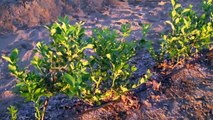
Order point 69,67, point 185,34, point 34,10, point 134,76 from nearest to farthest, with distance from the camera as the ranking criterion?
point 69,67, point 185,34, point 134,76, point 34,10

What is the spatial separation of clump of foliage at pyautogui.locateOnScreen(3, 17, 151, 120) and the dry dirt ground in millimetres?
289

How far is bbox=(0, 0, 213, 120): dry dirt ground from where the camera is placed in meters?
3.44

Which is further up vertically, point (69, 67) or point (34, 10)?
point (34, 10)

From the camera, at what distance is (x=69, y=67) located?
2936mm

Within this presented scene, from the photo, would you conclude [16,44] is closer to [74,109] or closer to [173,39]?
[74,109]

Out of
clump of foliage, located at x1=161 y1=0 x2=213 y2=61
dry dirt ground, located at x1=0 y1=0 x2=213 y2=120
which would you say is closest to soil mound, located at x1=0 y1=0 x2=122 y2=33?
dry dirt ground, located at x1=0 y1=0 x2=213 y2=120

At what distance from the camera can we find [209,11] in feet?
14.0

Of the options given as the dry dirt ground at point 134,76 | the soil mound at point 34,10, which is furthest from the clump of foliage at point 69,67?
the soil mound at point 34,10

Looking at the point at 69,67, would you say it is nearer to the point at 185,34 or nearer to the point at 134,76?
the point at 134,76

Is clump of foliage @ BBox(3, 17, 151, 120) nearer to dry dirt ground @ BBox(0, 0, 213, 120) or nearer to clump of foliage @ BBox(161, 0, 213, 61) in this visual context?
dry dirt ground @ BBox(0, 0, 213, 120)

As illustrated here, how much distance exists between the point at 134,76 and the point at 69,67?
1.35m

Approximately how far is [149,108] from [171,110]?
234 mm

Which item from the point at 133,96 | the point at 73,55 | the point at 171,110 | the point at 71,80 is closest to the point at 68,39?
the point at 73,55

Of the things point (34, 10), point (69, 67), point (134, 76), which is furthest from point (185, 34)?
point (34, 10)
